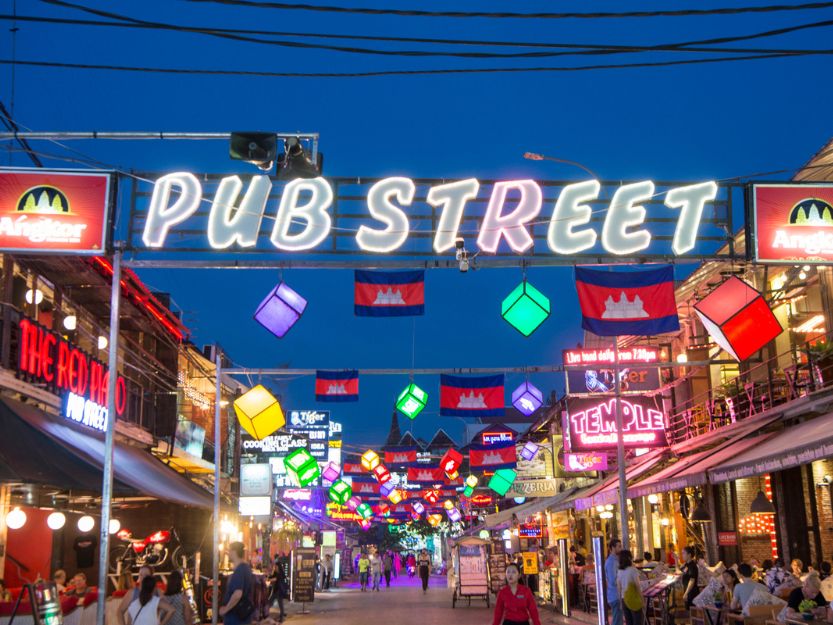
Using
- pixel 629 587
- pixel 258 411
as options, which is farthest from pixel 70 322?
pixel 629 587

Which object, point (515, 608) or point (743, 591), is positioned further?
point (743, 591)

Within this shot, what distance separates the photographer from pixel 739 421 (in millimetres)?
25266

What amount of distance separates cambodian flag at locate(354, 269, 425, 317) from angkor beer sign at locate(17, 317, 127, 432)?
5958mm

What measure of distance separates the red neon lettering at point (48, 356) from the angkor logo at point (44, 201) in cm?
563

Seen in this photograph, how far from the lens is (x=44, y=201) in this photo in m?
15.2

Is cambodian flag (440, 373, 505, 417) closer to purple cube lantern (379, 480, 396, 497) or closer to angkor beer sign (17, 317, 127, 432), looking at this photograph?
angkor beer sign (17, 317, 127, 432)

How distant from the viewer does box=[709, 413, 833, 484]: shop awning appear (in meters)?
16.1

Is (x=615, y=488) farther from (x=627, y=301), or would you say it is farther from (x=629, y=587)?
(x=627, y=301)

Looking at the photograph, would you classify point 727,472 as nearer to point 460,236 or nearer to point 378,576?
point 460,236

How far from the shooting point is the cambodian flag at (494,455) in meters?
38.4

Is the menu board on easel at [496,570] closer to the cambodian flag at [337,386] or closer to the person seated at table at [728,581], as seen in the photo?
the cambodian flag at [337,386]

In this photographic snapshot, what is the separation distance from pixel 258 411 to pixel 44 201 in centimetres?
1008

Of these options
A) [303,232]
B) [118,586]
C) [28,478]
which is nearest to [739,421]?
[303,232]

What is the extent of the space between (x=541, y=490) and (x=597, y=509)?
474cm
